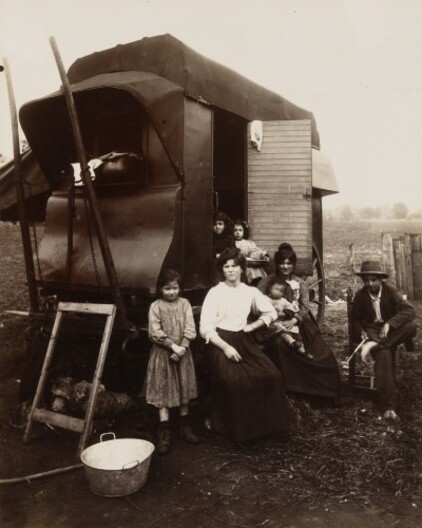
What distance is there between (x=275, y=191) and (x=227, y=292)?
262 cm

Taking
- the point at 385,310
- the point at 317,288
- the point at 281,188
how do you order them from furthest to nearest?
the point at 317,288, the point at 281,188, the point at 385,310

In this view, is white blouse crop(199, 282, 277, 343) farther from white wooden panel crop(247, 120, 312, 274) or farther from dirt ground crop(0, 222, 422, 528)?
white wooden panel crop(247, 120, 312, 274)

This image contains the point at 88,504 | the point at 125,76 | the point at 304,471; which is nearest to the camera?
the point at 88,504

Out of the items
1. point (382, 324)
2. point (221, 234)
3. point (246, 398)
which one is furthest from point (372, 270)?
point (221, 234)

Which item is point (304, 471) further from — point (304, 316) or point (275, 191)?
point (275, 191)

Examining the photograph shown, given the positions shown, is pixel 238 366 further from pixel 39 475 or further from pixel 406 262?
pixel 406 262

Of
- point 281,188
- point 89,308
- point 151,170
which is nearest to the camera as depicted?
point 89,308

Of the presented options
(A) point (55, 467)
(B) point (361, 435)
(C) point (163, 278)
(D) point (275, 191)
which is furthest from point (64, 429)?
(D) point (275, 191)

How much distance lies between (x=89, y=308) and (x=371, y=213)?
53.0 metres

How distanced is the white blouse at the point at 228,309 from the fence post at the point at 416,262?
805 centimetres

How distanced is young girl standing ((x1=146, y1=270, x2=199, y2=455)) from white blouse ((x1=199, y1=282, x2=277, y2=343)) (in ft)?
0.54

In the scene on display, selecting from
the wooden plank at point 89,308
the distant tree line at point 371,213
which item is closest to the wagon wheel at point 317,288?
the wooden plank at point 89,308

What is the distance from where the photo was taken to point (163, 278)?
436 centimetres

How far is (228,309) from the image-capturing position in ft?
14.5
